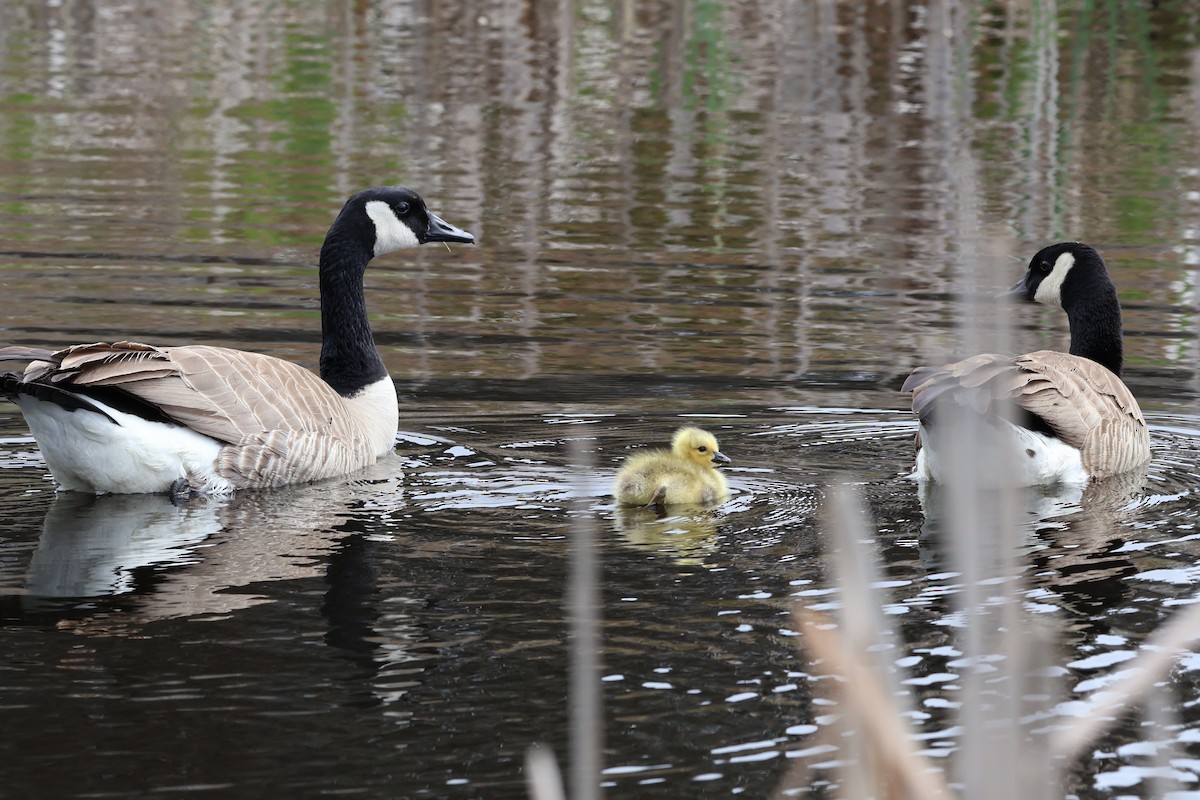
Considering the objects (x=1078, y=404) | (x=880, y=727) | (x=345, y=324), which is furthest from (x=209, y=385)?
(x=880, y=727)

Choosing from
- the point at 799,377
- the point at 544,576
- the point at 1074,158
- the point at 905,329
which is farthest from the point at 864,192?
the point at 544,576

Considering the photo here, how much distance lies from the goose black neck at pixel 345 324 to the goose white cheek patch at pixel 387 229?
13cm

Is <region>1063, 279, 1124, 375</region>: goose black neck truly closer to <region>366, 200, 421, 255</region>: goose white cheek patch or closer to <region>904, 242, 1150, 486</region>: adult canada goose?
<region>904, 242, 1150, 486</region>: adult canada goose

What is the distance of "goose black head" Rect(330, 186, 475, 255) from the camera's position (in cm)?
1006

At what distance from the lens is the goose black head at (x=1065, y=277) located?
1011 centimetres

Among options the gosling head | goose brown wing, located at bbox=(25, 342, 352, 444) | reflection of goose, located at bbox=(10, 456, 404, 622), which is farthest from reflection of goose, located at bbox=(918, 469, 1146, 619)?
goose brown wing, located at bbox=(25, 342, 352, 444)

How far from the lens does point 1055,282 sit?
10273 mm

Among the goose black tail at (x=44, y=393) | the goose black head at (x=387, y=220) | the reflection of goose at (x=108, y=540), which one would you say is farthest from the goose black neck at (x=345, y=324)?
the goose black tail at (x=44, y=393)

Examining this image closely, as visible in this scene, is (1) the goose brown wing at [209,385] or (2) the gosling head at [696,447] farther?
(2) the gosling head at [696,447]

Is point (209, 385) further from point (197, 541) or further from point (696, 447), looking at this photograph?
point (696, 447)

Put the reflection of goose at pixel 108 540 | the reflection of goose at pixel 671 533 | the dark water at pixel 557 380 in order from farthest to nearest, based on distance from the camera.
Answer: the reflection of goose at pixel 671 533, the reflection of goose at pixel 108 540, the dark water at pixel 557 380

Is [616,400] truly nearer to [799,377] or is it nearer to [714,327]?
[799,377]

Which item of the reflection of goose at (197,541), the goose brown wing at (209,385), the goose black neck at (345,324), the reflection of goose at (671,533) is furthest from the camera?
the goose black neck at (345,324)

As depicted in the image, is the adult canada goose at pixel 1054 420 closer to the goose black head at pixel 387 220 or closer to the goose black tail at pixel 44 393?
the goose black head at pixel 387 220
